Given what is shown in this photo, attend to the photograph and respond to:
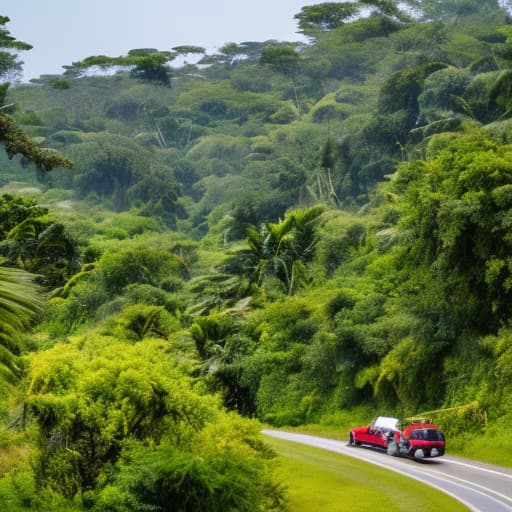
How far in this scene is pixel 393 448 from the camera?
83.1ft

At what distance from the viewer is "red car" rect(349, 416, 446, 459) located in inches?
941

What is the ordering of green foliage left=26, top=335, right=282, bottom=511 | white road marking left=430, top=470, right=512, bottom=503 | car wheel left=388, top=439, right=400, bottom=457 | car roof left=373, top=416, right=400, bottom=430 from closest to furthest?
green foliage left=26, top=335, right=282, bottom=511, white road marking left=430, top=470, right=512, bottom=503, car wheel left=388, top=439, right=400, bottom=457, car roof left=373, top=416, right=400, bottom=430

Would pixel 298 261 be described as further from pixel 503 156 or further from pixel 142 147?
pixel 142 147

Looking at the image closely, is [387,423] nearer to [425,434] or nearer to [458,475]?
[425,434]

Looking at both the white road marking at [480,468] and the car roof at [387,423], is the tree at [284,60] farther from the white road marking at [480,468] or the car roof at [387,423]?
the white road marking at [480,468]

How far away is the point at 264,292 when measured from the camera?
143 ft

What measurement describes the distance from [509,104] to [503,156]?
75.2ft

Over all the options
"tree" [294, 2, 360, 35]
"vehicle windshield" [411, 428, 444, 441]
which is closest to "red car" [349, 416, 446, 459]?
"vehicle windshield" [411, 428, 444, 441]

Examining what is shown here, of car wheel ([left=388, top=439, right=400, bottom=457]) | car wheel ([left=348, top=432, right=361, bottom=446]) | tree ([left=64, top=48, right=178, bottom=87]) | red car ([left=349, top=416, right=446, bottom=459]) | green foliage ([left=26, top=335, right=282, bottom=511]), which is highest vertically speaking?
tree ([left=64, top=48, right=178, bottom=87])

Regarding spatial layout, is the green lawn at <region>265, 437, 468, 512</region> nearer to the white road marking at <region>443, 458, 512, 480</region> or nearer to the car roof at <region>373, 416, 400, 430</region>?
the car roof at <region>373, 416, 400, 430</region>

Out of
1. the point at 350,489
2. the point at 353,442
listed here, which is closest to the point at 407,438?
the point at 353,442

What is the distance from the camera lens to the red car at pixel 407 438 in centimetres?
2389

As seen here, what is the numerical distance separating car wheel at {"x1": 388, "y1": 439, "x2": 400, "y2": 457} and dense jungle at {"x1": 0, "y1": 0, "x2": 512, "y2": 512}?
238 centimetres

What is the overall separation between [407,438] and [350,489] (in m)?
5.49
